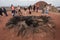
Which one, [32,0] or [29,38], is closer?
[29,38]

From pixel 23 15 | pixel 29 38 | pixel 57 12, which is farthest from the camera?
pixel 57 12

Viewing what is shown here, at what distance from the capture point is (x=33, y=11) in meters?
9.12

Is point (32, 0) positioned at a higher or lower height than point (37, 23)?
higher

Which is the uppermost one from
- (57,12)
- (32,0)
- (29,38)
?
(32,0)

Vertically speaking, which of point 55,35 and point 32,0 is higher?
point 32,0

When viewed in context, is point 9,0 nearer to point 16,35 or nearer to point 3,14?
point 3,14

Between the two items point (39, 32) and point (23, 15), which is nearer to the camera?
point (39, 32)

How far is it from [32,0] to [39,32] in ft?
4.87

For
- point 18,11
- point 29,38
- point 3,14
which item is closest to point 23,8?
point 18,11

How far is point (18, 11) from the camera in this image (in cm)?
844

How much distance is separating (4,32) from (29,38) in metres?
0.94

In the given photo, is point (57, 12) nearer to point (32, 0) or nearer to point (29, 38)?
point (32, 0)

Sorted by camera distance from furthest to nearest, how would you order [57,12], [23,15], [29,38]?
[57,12] → [23,15] → [29,38]

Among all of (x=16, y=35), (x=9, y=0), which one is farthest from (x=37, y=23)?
(x=9, y=0)
